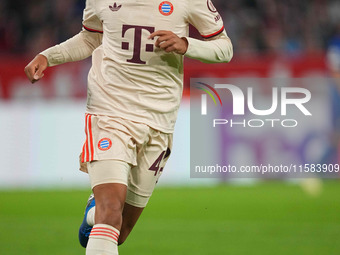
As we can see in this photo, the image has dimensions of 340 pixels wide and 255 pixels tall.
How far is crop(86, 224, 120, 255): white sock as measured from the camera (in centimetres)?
438

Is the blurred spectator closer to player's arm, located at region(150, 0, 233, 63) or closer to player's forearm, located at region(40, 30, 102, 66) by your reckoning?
player's forearm, located at region(40, 30, 102, 66)

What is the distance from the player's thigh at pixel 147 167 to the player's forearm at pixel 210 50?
0.58 metres

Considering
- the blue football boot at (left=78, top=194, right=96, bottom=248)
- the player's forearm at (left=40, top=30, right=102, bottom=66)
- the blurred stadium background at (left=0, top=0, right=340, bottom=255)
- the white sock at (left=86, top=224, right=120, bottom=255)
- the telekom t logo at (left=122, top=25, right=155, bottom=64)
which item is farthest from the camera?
the blurred stadium background at (left=0, top=0, right=340, bottom=255)

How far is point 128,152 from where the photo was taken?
4.77m

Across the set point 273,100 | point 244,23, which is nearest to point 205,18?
point 273,100

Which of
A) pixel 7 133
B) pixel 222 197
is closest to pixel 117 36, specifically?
pixel 222 197

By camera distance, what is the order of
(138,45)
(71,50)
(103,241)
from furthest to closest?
1. (71,50)
2. (138,45)
3. (103,241)

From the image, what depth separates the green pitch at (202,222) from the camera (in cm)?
704

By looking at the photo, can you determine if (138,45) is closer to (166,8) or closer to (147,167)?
(166,8)

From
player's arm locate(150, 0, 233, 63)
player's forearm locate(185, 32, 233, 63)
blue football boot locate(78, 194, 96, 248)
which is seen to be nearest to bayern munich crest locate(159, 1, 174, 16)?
player's arm locate(150, 0, 233, 63)

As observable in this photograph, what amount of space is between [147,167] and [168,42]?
34.9 inches

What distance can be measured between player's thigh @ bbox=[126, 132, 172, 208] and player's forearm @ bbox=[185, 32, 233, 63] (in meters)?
0.58

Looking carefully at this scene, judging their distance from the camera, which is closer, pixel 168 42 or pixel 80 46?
pixel 168 42

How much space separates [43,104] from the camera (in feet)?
40.1
